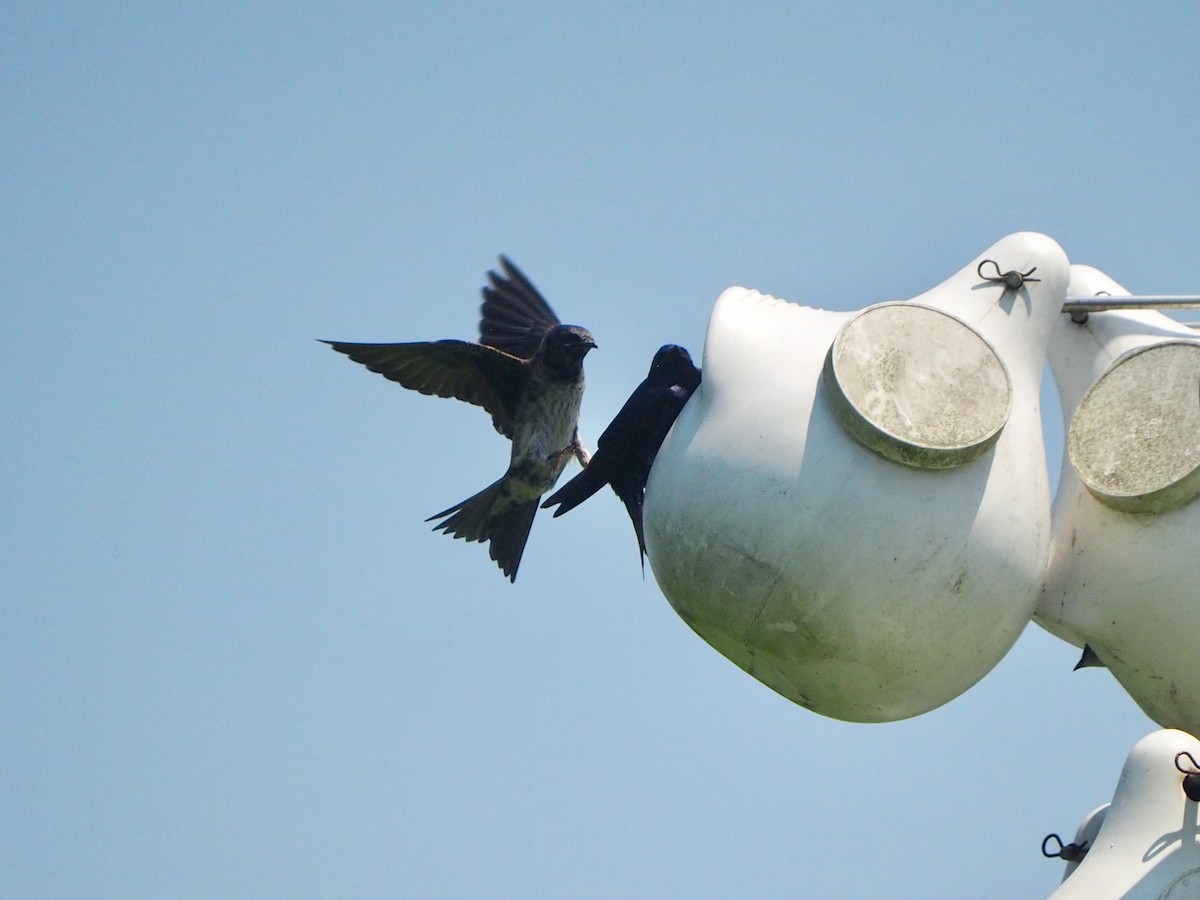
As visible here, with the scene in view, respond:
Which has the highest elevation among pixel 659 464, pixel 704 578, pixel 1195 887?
pixel 659 464

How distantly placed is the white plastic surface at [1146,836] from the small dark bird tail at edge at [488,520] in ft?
12.1

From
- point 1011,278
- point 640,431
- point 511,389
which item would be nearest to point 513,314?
point 511,389

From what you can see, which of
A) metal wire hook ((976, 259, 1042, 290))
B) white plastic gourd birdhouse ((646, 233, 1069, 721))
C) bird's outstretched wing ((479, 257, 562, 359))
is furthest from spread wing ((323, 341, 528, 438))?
metal wire hook ((976, 259, 1042, 290))

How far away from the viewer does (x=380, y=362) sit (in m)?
7.27

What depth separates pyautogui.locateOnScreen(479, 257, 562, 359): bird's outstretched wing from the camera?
8.07 m

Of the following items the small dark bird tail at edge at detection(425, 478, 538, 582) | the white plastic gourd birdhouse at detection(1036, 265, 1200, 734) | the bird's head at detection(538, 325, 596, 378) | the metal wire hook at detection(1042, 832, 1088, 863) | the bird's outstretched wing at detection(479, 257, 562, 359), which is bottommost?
the metal wire hook at detection(1042, 832, 1088, 863)

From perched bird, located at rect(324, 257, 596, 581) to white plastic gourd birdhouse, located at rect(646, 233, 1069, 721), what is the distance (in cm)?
322

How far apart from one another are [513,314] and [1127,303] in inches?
167

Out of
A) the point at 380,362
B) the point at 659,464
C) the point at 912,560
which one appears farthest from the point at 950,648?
the point at 380,362

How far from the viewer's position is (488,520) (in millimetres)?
7883

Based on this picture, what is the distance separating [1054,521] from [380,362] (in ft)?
12.2

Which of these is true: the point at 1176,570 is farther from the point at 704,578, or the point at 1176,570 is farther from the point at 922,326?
the point at 704,578

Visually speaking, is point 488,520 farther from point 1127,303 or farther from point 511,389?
point 1127,303

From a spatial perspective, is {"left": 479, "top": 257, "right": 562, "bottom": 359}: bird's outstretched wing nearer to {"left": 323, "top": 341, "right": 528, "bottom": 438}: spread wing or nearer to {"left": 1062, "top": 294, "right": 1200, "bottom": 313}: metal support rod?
{"left": 323, "top": 341, "right": 528, "bottom": 438}: spread wing
